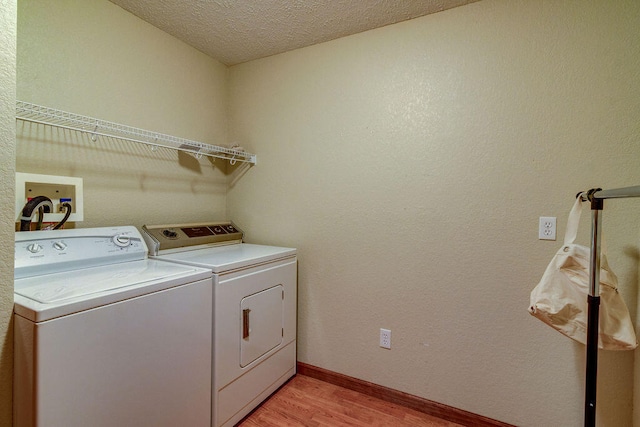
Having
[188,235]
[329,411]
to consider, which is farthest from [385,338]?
[188,235]

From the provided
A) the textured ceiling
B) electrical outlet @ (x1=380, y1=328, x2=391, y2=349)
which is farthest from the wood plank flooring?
the textured ceiling

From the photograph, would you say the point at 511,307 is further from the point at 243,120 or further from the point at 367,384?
the point at 243,120

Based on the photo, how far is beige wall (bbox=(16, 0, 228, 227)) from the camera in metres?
1.45

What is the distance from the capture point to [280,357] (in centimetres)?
196

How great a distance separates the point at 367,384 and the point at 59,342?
1686mm

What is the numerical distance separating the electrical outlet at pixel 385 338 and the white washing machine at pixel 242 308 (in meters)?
0.62

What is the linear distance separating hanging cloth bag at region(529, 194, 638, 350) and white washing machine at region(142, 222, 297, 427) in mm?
1365

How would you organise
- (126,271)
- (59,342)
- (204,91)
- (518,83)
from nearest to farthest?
(59,342), (126,271), (518,83), (204,91)

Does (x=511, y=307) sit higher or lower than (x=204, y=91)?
lower

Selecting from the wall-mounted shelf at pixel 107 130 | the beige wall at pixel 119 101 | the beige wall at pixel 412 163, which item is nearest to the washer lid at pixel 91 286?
the beige wall at pixel 412 163

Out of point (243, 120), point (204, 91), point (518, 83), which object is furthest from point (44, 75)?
point (518, 83)

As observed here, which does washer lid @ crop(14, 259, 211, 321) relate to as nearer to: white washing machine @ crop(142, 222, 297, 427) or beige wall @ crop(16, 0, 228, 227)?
white washing machine @ crop(142, 222, 297, 427)

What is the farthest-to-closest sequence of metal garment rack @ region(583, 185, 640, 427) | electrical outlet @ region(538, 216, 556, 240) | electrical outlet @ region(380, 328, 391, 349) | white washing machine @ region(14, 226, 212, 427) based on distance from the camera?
1. electrical outlet @ region(380, 328, 391, 349)
2. electrical outlet @ region(538, 216, 556, 240)
3. metal garment rack @ region(583, 185, 640, 427)
4. white washing machine @ region(14, 226, 212, 427)

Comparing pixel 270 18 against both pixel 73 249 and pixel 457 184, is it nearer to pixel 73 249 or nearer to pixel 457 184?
pixel 457 184
